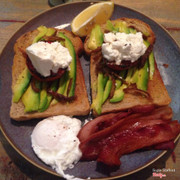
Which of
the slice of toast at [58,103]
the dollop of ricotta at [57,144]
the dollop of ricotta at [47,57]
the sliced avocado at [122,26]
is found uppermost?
the sliced avocado at [122,26]

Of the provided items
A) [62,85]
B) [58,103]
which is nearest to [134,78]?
[62,85]

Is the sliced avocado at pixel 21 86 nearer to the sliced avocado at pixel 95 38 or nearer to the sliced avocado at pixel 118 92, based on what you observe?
the sliced avocado at pixel 95 38

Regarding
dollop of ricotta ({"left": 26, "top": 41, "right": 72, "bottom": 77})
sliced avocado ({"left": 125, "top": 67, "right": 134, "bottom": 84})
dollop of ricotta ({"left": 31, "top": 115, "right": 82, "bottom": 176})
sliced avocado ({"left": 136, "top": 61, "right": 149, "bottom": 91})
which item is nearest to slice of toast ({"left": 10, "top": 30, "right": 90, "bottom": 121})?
dollop of ricotta ({"left": 31, "top": 115, "right": 82, "bottom": 176})

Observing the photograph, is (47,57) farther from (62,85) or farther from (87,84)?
(87,84)

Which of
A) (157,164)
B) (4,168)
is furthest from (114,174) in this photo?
(4,168)

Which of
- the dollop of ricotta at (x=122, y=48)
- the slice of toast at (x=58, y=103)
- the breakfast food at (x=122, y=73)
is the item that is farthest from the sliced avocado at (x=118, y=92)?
the slice of toast at (x=58, y=103)

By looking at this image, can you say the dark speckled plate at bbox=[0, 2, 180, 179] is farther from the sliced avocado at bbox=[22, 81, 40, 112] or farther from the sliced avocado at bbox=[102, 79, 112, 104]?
the sliced avocado at bbox=[102, 79, 112, 104]

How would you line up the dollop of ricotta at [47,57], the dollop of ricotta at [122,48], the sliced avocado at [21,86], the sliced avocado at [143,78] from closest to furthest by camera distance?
the dollop of ricotta at [47,57], the dollop of ricotta at [122,48], the sliced avocado at [21,86], the sliced avocado at [143,78]
